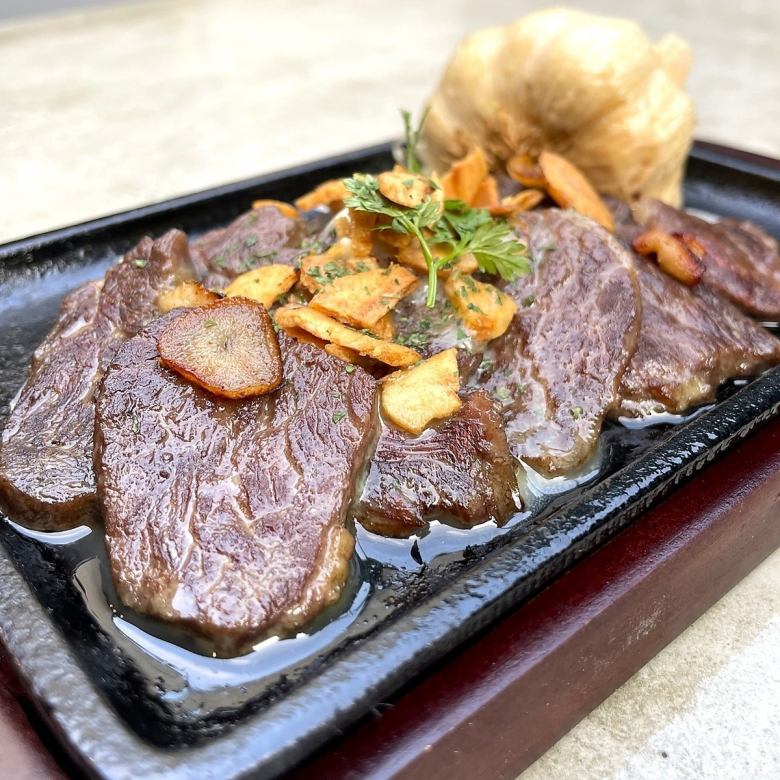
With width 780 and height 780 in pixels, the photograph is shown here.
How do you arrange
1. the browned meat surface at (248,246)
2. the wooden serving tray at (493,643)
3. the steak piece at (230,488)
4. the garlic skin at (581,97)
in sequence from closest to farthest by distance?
the wooden serving tray at (493,643) → the steak piece at (230,488) → the browned meat surface at (248,246) → the garlic skin at (581,97)

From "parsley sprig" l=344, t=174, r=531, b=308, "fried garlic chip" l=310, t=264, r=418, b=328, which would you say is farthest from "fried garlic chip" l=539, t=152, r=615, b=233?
"fried garlic chip" l=310, t=264, r=418, b=328

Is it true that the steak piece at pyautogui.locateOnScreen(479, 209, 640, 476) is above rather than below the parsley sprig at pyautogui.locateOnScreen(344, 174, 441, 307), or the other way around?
below

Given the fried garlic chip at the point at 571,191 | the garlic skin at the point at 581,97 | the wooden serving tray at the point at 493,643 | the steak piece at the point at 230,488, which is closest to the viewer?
the wooden serving tray at the point at 493,643

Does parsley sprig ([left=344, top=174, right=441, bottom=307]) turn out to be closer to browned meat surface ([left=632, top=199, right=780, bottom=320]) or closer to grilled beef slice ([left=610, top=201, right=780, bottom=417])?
grilled beef slice ([left=610, top=201, right=780, bottom=417])

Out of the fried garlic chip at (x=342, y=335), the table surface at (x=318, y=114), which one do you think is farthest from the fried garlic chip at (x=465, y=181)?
the table surface at (x=318, y=114)

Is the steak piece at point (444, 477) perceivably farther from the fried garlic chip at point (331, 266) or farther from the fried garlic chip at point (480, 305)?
the fried garlic chip at point (331, 266)

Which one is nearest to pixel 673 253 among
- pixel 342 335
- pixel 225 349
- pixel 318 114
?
pixel 342 335

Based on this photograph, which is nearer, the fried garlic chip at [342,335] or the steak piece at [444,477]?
the steak piece at [444,477]

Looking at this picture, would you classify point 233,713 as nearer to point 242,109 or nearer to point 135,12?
point 242,109
